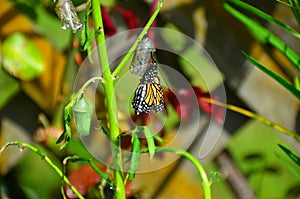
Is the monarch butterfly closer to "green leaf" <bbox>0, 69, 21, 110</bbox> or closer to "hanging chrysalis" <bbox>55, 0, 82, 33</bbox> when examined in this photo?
"hanging chrysalis" <bbox>55, 0, 82, 33</bbox>

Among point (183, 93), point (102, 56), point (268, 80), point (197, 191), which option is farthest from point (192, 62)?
point (102, 56)

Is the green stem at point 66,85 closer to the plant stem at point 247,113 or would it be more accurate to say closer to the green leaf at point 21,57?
the green leaf at point 21,57

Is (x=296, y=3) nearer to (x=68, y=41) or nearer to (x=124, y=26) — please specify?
(x=124, y=26)

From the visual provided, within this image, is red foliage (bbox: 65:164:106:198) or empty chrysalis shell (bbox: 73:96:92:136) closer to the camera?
empty chrysalis shell (bbox: 73:96:92:136)

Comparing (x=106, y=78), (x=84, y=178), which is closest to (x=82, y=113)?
(x=106, y=78)

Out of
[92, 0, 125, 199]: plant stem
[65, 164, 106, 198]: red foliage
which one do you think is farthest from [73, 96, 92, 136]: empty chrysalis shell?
[65, 164, 106, 198]: red foliage

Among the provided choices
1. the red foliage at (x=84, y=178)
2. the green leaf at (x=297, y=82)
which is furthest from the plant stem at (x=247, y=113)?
the red foliage at (x=84, y=178)
